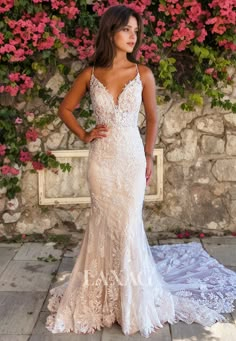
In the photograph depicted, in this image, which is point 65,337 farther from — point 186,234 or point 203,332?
point 186,234

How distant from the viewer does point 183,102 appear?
4305 mm

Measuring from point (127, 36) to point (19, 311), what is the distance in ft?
5.70

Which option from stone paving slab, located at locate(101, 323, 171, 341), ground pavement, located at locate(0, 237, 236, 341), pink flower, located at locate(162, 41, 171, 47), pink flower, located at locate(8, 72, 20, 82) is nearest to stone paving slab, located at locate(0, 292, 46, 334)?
ground pavement, located at locate(0, 237, 236, 341)

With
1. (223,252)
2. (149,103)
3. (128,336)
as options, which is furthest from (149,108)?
(223,252)

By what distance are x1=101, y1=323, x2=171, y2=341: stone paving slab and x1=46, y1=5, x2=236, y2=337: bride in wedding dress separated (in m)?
0.03

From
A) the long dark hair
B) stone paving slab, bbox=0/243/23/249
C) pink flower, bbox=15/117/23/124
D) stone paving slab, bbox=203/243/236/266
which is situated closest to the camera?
the long dark hair

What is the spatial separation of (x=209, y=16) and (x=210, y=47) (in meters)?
0.25

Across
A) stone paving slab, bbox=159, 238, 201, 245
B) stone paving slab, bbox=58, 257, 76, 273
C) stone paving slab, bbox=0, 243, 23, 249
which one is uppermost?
stone paving slab, bbox=159, 238, 201, 245

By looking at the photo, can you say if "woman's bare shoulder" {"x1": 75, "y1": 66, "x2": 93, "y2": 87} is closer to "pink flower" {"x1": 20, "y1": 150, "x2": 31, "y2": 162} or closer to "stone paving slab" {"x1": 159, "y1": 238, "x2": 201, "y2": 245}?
"pink flower" {"x1": 20, "y1": 150, "x2": 31, "y2": 162}

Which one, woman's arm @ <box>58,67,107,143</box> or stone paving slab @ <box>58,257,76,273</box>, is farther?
stone paving slab @ <box>58,257,76,273</box>

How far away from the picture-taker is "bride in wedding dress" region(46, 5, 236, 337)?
2729 mm

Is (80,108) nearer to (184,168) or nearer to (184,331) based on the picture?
(184,168)

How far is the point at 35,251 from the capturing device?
412 centimetres

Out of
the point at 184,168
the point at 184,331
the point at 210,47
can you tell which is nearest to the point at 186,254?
the point at 184,168
